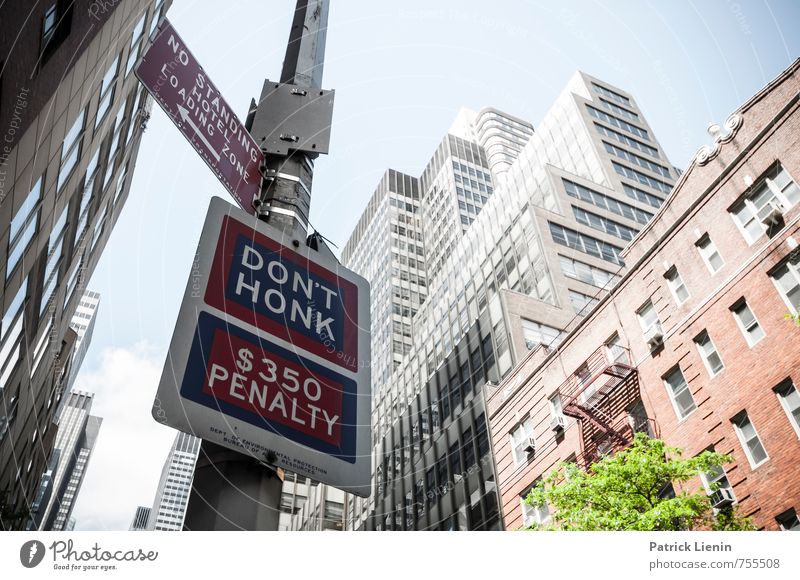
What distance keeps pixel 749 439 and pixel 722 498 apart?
216 cm

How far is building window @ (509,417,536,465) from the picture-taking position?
3038cm

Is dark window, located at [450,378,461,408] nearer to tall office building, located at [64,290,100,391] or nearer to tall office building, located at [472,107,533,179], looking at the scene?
tall office building, located at [472,107,533,179]

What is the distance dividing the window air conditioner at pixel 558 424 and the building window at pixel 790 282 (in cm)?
1175

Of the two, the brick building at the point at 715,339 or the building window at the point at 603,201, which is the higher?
the building window at the point at 603,201

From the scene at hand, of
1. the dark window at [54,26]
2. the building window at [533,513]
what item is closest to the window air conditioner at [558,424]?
the building window at [533,513]

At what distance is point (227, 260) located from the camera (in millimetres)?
4027

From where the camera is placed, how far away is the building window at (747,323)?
20.2 meters

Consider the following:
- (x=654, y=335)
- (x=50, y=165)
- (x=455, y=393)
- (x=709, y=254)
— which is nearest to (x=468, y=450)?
(x=455, y=393)

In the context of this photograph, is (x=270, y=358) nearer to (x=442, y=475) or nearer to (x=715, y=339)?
(x=715, y=339)

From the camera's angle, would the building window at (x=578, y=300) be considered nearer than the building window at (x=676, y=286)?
No

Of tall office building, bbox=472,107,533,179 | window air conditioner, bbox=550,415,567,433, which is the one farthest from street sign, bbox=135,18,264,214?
tall office building, bbox=472,107,533,179

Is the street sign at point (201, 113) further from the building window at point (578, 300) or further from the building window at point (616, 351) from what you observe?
the building window at point (578, 300)

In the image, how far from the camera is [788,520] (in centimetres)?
Result: 1738
